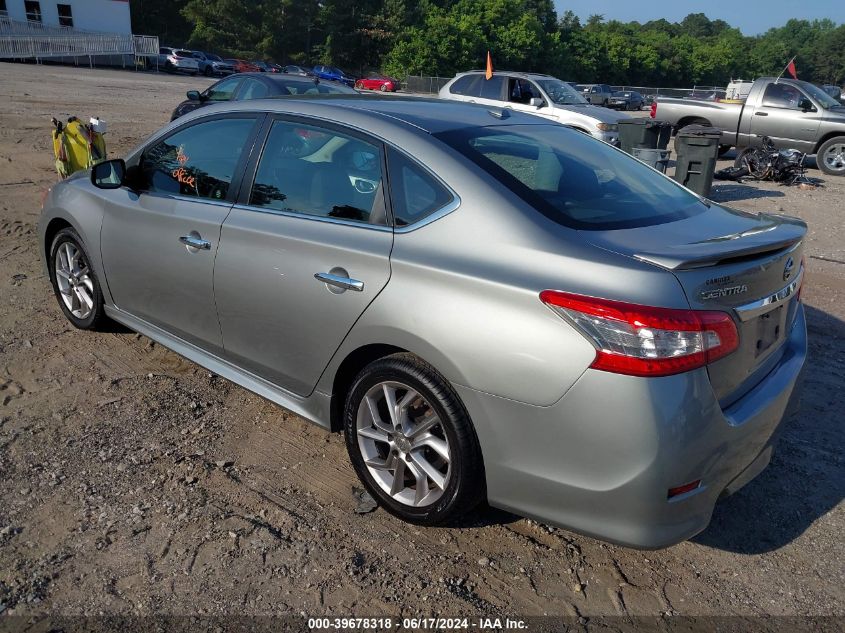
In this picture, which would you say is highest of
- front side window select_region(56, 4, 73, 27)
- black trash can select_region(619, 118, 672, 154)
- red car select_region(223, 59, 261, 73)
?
front side window select_region(56, 4, 73, 27)

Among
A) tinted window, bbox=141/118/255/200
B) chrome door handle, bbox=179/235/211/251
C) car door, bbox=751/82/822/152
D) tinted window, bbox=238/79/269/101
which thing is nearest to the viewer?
chrome door handle, bbox=179/235/211/251

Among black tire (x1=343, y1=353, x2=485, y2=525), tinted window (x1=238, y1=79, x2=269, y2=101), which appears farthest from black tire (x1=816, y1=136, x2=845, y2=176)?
black tire (x1=343, y1=353, x2=485, y2=525)

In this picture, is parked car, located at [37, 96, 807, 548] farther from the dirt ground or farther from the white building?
the white building

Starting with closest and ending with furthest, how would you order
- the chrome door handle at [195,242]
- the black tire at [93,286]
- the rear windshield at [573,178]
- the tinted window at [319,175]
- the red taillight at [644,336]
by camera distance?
the red taillight at [644,336]
the rear windshield at [573,178]
the tinted window at [319,175]
the chrome door handle at [195,242]
the black tire at [93,286]

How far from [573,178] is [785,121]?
13887mm

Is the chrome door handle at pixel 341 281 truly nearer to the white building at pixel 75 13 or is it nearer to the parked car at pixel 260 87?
the parked car at pixel 260 87

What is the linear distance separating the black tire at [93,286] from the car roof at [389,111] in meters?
1.34

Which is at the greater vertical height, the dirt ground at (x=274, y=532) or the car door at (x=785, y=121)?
the car door at (x=785, y=121)

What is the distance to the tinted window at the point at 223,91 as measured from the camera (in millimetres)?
11828

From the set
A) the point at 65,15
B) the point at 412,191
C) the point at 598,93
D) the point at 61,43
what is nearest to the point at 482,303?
the point at 412,191

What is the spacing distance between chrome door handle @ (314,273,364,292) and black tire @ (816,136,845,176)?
49.4ft

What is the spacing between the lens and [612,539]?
2477 mm

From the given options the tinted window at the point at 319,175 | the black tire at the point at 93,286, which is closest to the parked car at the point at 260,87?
the black tire at the point at 93,286

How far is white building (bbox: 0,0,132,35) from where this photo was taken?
45.5 meters
